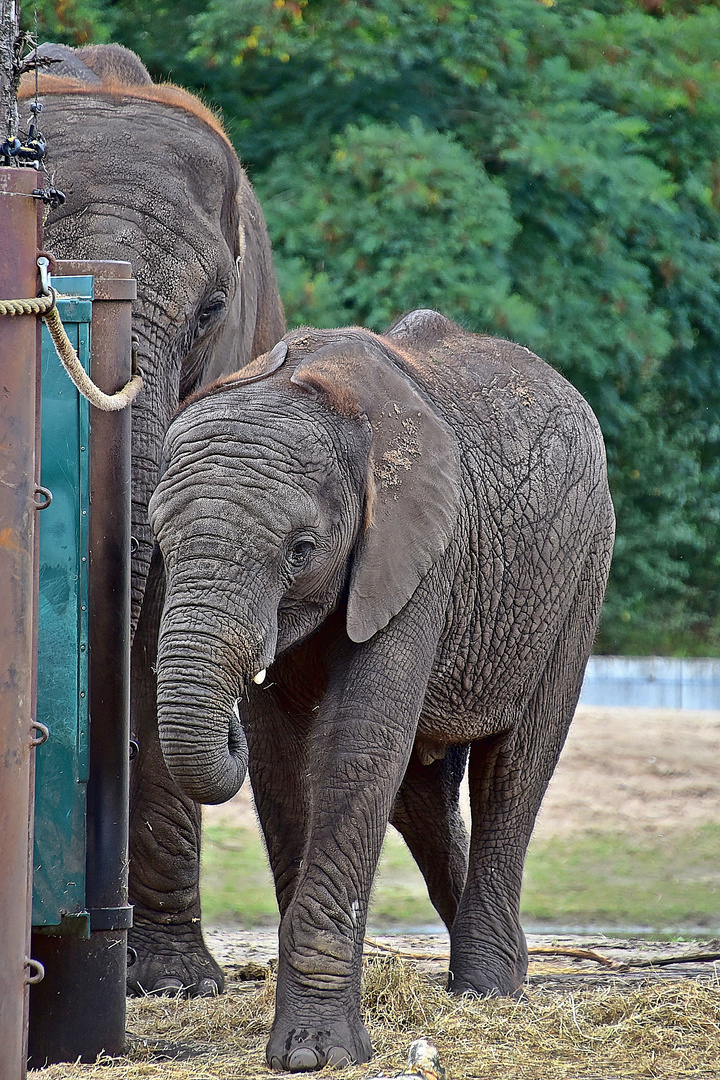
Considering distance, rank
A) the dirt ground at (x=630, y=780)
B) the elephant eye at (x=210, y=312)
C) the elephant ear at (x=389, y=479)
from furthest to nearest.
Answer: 1. the dirt ground at (x=630, y=780)
2. the elephant eye at (x=210, y=312)
3. the elephant ear at (x=389, y=479)

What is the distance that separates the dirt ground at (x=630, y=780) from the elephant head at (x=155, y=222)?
4.57 m

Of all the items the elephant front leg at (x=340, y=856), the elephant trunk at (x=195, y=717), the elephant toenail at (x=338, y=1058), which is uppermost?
the elephant trunk at (x=195, y=717)

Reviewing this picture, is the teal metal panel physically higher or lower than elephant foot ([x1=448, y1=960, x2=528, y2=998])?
higher

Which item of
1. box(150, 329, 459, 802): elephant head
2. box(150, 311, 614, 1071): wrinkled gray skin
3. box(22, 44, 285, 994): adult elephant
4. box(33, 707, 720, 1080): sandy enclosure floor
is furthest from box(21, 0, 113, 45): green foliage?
box(150, 329, 459, 802): elephant head

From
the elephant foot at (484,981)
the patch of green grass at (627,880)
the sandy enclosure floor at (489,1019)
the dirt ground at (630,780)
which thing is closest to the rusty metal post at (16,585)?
the sandy enclosure floor at (489,1019)

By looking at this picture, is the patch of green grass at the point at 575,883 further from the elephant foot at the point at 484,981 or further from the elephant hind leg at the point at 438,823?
the elephant foot at the point at 484,981

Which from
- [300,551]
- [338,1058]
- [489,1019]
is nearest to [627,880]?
[489,1019]

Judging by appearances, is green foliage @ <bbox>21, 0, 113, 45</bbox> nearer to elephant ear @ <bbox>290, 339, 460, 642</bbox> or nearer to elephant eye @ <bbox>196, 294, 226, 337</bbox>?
elephant eye @ <bbox>196, 294, 226, 337</bbox>

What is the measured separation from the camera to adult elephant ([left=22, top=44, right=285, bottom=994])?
17.9 ft

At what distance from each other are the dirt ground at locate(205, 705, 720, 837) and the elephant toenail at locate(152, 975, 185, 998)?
15.0 ft

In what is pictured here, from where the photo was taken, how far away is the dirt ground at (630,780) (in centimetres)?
994

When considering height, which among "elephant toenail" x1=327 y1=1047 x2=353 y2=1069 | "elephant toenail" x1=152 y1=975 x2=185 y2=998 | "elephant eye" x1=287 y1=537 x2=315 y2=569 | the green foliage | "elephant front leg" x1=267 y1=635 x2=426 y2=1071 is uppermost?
the green foliage

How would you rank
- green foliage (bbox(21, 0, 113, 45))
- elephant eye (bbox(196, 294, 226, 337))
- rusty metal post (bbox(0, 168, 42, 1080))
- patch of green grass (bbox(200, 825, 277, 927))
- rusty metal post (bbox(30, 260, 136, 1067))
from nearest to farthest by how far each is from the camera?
1. rusty metal post (bbox(0, 168, 42, 1080))
2. rusty metal post (bbox(30, 260, 136, 1067))
3. elephant eye (bbox(196, 294, 226, 337))
4. patch of green grass (bbox(200, 825, 277, 927))
5. green foliage (bbox(21, 0, 113, 45))

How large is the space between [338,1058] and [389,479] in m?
1.59
